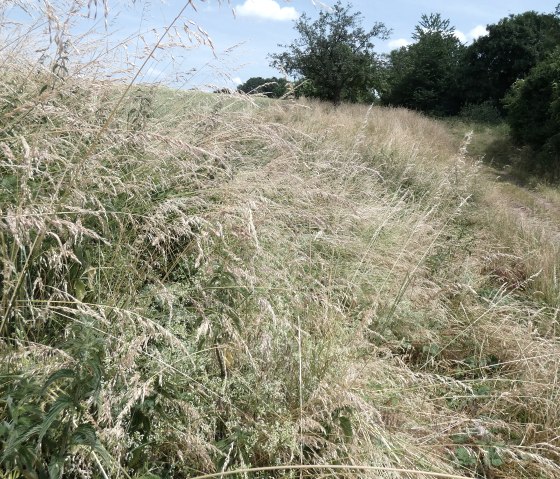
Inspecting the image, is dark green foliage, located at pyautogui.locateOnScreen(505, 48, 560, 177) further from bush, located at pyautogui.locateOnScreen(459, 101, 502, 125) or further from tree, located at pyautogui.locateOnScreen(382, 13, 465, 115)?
tree, located at pyautogui.locateOnScreen(382, 13, 465, 115)

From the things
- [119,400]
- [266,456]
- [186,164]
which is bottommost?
[266,456]

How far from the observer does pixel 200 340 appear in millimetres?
2029

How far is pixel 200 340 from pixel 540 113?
1749cm

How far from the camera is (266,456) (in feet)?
6.08

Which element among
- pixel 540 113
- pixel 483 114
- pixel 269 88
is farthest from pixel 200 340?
pixel 483 114

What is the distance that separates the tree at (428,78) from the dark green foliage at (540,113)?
1439 centimetres

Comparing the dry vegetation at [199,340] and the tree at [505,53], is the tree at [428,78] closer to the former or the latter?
the tree at [505,53]

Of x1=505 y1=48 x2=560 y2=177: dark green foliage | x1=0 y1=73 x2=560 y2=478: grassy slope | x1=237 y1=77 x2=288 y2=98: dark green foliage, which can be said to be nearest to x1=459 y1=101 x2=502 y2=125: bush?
→ x1=505 y1=48 x2=560 y2=177: dark green foliage

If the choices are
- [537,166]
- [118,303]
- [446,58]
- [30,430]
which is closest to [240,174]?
[118,303]

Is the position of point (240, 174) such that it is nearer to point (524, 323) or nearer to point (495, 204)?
point (524, 323)

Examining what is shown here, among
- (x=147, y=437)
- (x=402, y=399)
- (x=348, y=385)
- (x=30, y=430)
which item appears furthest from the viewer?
(x=402, y=399)

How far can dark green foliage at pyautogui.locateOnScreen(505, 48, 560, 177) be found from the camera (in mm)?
14609

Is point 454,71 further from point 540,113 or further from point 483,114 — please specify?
point 540,113

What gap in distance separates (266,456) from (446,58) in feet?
123
